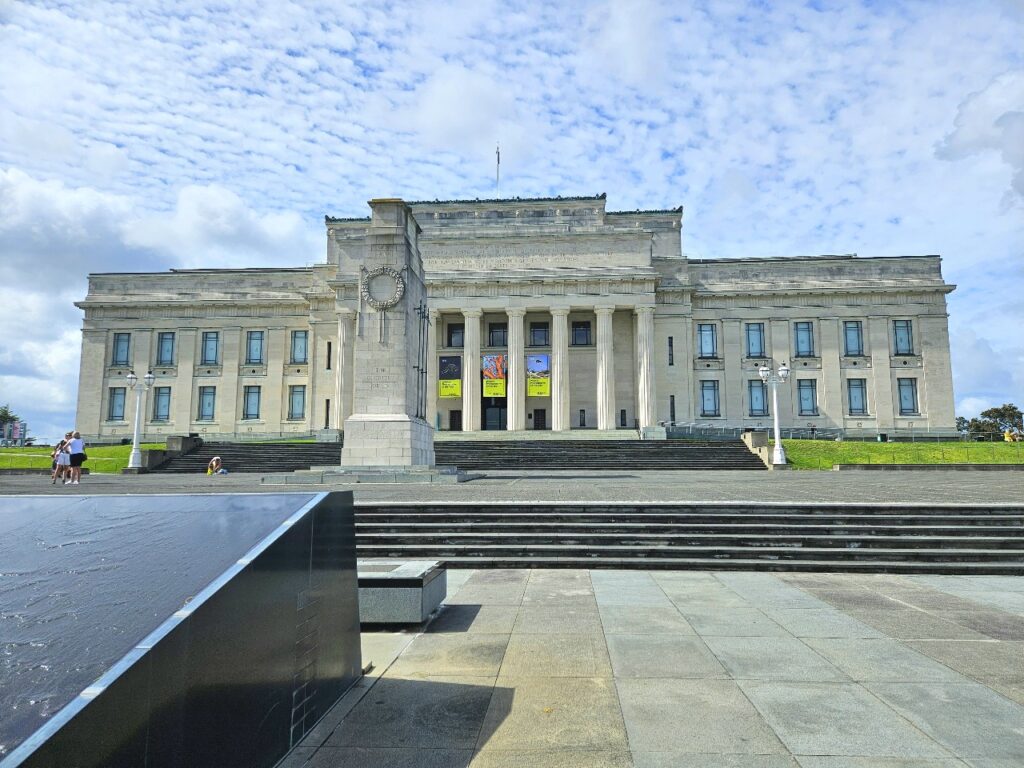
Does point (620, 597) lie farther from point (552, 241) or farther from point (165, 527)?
point (552, 241)

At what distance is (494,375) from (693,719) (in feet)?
148

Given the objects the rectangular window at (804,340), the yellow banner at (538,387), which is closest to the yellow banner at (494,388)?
the yellow banner at (538,387)

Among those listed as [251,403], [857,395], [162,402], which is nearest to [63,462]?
[251,403]

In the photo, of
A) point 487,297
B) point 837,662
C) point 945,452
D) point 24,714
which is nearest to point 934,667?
point 837,662

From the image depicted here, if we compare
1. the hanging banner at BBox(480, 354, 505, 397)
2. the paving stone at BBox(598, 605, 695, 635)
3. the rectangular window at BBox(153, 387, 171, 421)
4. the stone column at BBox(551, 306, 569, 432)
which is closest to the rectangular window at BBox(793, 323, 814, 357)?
the stone column at BBox(551, 306, 569, 432)

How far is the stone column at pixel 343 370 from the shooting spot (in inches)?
1959

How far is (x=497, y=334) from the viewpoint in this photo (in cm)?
5381

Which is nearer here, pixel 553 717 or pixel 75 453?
pixel 553 717

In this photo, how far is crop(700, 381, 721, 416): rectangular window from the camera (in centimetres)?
5312

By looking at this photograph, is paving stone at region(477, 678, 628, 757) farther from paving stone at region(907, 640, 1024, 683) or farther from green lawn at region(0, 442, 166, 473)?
green lawn at region(0, 442, 166, 473)

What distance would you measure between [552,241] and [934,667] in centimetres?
4569

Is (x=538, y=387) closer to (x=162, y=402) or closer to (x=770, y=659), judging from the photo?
(x=162, y=402)

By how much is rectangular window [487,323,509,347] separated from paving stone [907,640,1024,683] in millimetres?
47832

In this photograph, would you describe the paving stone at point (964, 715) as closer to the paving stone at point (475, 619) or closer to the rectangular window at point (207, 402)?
the paving stone at point (475, 619)
